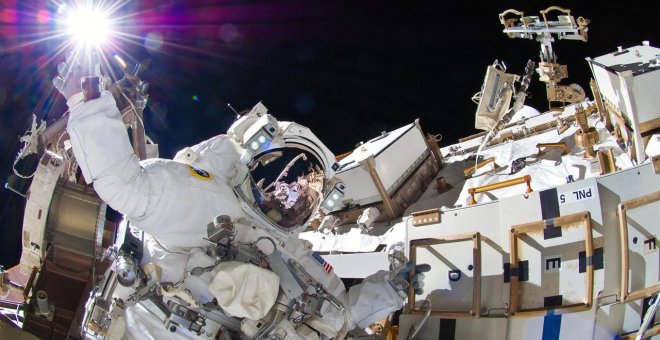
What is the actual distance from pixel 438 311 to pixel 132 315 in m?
1.94

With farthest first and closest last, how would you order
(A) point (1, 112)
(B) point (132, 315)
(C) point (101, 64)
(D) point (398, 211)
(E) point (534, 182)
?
1. (A) point (1, 112)
2. (D) point (398, 211)
3. (E) point (534, 182)
4. (B) point (132, 315)
5. (C) point (101, 64)

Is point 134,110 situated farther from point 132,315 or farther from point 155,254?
point 132,315

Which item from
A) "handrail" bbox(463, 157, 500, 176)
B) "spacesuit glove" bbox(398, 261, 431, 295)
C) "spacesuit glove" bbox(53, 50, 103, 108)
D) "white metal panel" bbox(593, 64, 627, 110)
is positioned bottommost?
"spacesuit glove" bbox(398, 261, 431, 295)

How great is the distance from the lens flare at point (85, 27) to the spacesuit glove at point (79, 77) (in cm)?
12

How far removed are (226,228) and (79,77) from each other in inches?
43.5

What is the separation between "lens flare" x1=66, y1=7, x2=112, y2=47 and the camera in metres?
3.25

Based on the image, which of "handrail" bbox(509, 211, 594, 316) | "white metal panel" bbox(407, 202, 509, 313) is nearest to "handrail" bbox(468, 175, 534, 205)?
"white metal panel" bbox(407, 202, 509, 313)

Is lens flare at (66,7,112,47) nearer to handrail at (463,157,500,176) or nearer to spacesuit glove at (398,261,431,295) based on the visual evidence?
spacesuit glove at (398,261,431,295)

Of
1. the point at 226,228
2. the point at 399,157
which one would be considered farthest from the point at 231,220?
the point at 399,157

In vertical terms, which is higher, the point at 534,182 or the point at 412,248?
the point at 534,182

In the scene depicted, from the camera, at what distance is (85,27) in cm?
360

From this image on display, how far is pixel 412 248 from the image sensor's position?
4035mm

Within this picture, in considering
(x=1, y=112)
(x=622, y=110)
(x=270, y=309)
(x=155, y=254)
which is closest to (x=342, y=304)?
(x=270, y=309)

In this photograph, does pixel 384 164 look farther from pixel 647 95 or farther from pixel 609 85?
pixel 647 95
